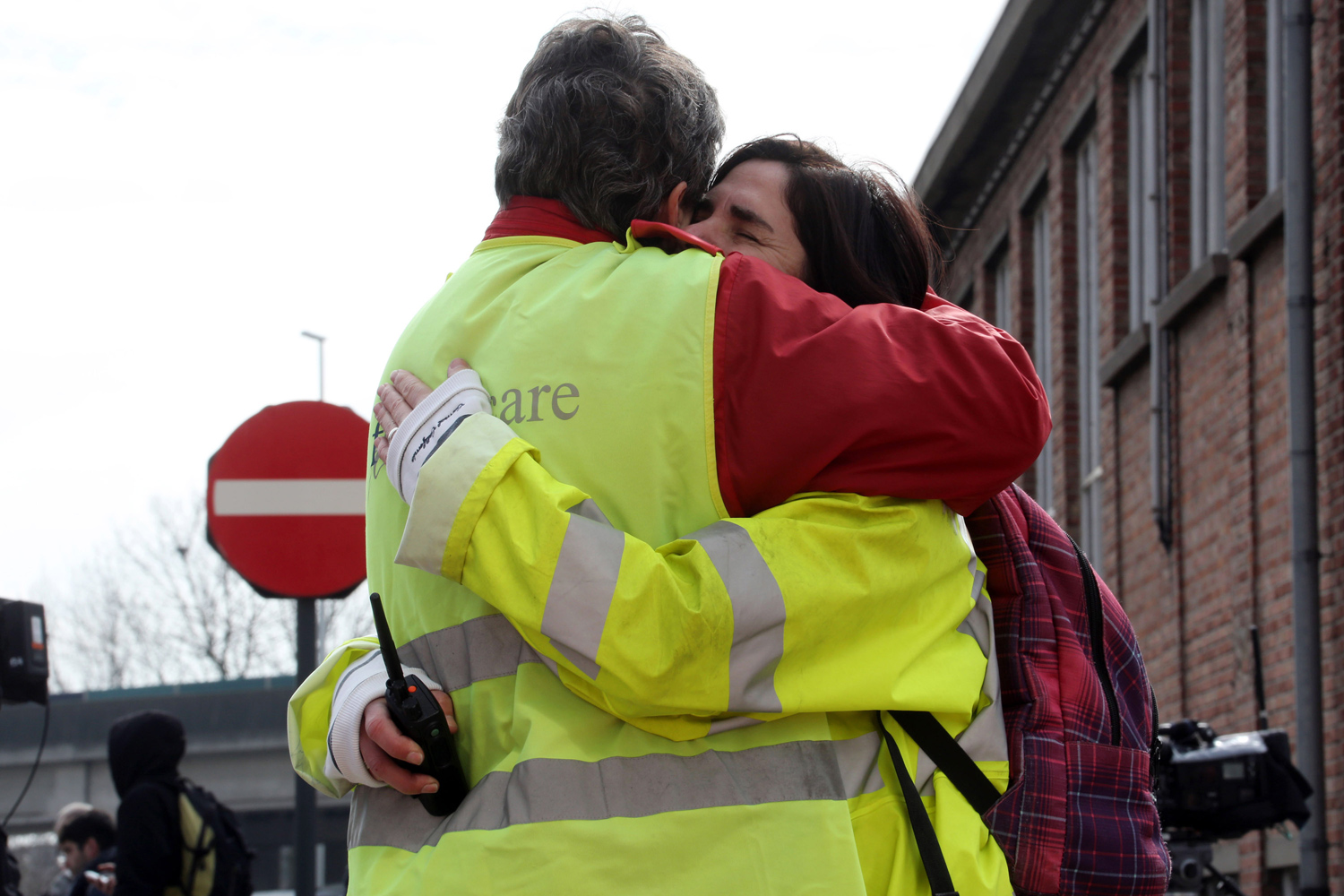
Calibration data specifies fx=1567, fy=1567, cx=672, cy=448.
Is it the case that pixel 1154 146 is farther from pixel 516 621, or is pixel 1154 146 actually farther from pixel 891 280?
pixel 516 621

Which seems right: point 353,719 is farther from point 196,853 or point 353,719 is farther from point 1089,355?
point 1089,355

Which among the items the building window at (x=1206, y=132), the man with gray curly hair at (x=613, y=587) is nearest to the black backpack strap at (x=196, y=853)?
the man with gray curly hair at (x=613, y=587)

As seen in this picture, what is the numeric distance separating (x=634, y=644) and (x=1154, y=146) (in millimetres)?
10645

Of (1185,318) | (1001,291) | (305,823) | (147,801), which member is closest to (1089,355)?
(1185,318)

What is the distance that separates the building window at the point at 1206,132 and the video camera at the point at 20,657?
764 cm

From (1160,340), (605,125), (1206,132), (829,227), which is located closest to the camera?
(605,125)

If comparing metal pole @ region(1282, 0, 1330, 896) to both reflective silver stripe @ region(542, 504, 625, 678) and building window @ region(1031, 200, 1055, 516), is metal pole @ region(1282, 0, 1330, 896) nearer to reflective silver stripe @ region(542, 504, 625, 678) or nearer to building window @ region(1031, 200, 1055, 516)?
building window @ region(1031, 200, 1055, 516)

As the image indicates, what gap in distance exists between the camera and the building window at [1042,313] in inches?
619

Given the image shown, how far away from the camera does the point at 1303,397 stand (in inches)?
331

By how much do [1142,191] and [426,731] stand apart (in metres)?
11.4

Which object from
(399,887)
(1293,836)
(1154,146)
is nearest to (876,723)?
(399,887)

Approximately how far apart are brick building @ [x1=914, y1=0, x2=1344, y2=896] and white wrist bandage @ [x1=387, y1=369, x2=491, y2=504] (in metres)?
5.33

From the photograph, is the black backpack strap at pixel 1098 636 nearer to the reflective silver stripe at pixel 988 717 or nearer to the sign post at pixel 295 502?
the reflective silver stripe at pixel 988 717

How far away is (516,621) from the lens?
190 centimetres
